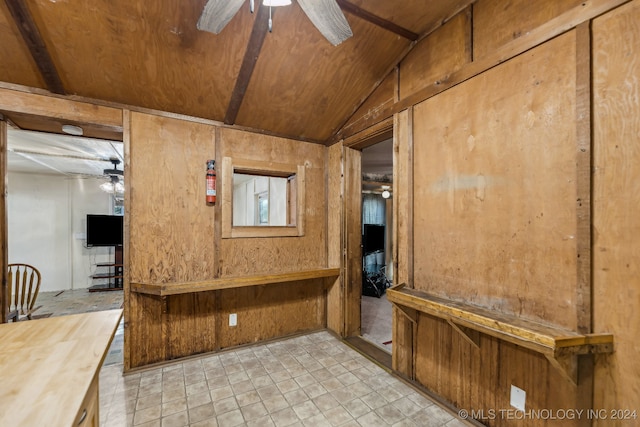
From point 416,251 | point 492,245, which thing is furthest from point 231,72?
point 492,245

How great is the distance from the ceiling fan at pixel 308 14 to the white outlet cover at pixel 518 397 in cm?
236

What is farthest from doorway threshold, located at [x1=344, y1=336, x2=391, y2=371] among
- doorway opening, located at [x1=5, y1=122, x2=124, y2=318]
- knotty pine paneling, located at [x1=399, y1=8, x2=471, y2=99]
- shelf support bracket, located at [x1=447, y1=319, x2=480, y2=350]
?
doorway opening, located at [x1=5, y1=122, x2=124, y2=318]

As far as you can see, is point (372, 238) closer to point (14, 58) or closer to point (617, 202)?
point (617, 202)

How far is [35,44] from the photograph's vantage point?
1.80m

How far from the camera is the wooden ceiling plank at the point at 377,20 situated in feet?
6.11

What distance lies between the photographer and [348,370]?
8.13 feet

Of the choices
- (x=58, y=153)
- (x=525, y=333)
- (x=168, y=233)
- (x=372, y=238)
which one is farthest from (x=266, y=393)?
(x=58, y=153)

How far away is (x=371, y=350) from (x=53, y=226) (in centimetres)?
667

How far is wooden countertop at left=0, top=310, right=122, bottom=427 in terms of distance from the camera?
77cm

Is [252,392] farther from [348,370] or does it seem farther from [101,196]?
[101,196]

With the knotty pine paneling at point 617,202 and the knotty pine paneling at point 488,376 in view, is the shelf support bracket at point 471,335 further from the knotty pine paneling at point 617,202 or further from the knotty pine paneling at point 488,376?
the knotty pine paneling at point 617,202

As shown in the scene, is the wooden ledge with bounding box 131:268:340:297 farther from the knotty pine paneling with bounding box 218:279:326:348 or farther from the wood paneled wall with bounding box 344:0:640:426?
the wood paneled wall with bounding box 344:0:640:426

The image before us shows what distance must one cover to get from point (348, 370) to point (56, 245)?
647 centimetres

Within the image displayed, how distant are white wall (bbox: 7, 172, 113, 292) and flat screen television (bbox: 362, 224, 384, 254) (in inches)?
230
